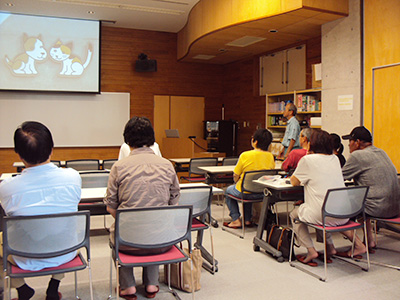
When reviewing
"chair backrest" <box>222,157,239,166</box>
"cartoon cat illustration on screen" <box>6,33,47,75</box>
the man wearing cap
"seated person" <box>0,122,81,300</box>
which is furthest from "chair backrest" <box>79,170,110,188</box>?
"cartoon cat illustration on screen" <box>6,33,47,75</box>

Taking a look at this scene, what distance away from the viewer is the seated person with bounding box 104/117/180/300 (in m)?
2.61

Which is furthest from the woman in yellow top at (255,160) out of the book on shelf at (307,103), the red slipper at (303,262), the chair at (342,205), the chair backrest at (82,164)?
the book on shelf at (307,103)

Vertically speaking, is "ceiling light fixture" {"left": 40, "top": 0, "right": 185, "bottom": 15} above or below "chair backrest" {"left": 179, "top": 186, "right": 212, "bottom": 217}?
above

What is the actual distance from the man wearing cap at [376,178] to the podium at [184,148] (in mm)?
4989

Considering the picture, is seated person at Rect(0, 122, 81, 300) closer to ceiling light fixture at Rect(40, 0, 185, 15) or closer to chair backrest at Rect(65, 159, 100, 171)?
chair backrest at Rect(65, 159, 100, 171)

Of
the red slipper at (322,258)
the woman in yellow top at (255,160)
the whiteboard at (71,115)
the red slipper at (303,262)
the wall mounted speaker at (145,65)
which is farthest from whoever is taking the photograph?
the wall mounted speaker at (145,65)

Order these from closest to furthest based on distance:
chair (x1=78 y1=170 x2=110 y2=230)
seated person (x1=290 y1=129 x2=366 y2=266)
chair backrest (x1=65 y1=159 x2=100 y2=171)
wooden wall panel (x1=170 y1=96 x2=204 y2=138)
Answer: seated person (x1=290 y1=129 x2=366 y2=266), chair (x1=78 y1=170 x2=110 y2=230), chair backrest (x1=65 y1=159 x2=100 y2=171), wooden wall panel (x1=170 y1=96 x2=204 y2=138)

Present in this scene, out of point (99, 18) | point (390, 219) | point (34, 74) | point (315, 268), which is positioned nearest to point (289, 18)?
point (390, 219)

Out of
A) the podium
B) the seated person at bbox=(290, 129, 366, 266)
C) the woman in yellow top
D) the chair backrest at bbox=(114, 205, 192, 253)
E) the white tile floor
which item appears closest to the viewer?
the chair backrest at bbox=(114, 205, 192, 253)

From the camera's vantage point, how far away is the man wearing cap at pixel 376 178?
12.2ft

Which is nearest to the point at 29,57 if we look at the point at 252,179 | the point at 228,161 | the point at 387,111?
the point at 228,161

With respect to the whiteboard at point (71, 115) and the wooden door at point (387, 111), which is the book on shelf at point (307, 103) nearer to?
the wooden door at point (387, 111)

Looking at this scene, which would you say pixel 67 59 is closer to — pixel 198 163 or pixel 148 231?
pixel 198 163

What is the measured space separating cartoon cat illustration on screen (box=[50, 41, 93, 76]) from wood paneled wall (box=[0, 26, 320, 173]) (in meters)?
0.68
